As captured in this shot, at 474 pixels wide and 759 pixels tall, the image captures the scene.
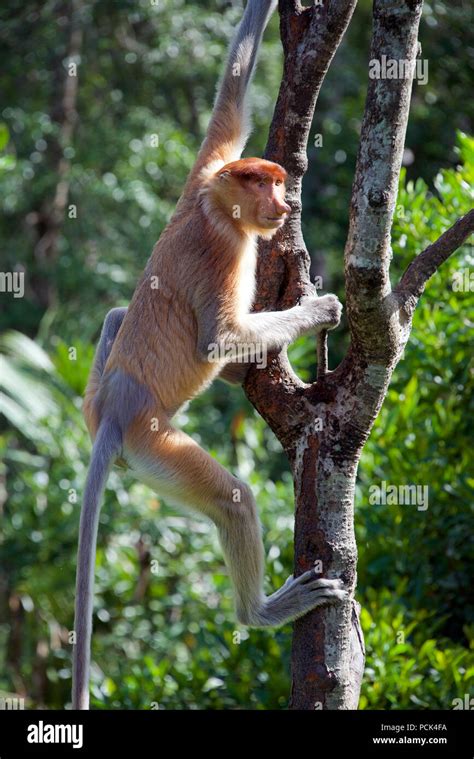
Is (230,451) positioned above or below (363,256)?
above

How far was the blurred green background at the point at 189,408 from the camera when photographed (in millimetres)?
4750

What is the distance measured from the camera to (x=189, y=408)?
768 centimetres

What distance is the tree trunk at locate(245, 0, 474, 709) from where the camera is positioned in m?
2.93

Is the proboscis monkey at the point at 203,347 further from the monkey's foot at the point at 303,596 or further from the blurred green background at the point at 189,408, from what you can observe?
the blurred green background at the point at 189,408

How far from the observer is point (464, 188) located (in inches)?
183

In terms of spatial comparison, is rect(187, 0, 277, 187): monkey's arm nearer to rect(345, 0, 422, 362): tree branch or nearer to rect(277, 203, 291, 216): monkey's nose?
rect(277, 203, 291, 216): monkey's nose

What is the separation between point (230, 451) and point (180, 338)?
13.1ft

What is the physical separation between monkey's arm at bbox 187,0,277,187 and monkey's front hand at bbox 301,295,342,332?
76cm

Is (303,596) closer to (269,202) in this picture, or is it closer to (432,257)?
(432,257)

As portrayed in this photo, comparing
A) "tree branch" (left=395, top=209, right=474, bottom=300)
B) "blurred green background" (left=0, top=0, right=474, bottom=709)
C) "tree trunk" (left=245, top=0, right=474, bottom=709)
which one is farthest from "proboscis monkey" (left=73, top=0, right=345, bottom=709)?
"blurred green background" (left=0, top=0, right=474, bottom=709)

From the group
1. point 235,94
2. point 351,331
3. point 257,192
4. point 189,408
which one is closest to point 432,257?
point 351,331

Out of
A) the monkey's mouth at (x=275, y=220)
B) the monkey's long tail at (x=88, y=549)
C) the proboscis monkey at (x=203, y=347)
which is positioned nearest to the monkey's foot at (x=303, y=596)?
the proboscis monkey at (x=203, y=347)
